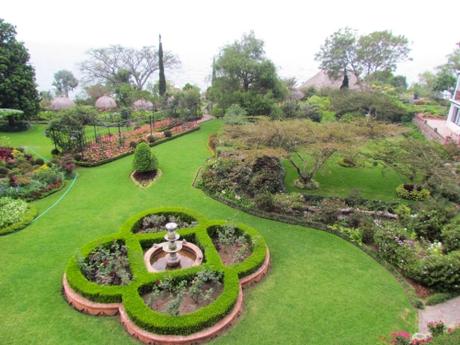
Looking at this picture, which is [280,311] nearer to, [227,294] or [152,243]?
[227,294]

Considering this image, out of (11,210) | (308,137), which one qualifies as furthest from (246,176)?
(11,210)

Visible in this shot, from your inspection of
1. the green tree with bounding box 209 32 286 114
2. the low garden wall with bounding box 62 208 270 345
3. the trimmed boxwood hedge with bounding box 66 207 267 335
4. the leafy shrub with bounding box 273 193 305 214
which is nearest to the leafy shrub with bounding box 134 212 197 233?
the trimmed boxwood hedge with bounding box 66 207 267 335

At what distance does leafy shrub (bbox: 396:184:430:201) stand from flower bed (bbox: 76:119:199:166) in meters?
15.7

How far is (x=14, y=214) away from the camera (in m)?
12.4

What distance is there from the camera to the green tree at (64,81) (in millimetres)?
47406

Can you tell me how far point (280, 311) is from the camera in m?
8.48

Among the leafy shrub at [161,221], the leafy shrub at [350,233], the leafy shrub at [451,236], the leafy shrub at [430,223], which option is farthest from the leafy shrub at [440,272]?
the leafy shrub at [161,221]

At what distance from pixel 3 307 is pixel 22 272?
143 centimetres

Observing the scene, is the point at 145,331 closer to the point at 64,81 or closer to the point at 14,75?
the point at 14,75

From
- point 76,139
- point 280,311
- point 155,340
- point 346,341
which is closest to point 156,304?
point 155,340

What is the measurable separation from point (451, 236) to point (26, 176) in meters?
18.2

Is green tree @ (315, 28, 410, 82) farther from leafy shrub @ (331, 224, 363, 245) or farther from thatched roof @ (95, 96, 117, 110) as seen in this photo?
leafy shrub @ (331, 224, 363, 245)

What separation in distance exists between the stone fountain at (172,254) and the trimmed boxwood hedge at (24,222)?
548 cm

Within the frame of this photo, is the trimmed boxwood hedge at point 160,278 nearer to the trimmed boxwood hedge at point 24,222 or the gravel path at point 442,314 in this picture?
the trimmed boxwood hedge at point 24,222
